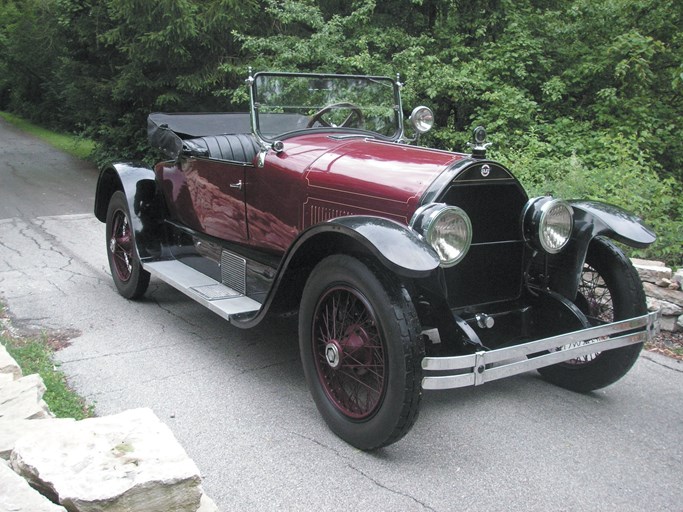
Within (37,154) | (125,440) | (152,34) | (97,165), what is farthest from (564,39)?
(37,154)

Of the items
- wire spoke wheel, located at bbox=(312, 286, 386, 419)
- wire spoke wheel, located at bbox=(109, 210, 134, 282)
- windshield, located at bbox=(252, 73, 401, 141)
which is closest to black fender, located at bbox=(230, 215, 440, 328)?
wire spoke wheel, located at bbox=(312, 286, 386, 419)

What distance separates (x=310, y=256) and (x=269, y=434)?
3.22ft

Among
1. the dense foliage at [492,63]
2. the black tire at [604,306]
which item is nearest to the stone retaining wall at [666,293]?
the black tire at [604,306]

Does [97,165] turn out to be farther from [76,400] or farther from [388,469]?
[388,469]

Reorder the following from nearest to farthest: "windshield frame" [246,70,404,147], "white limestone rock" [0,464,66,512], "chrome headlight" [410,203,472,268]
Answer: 1. "white limestone rock" [0,464,66,512]
2. "chrome headlight" [410,203,472,268]
3. "windshield frame" [246,70,404,147]

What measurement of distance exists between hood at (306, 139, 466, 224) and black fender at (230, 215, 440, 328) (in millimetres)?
296

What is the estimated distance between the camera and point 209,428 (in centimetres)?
334

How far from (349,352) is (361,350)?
0.22ft

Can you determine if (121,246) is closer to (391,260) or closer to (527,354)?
(391,260)

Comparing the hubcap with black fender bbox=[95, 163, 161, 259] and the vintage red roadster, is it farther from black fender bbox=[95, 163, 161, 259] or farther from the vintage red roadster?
black fender bbox=[95, 163, 161, 259]

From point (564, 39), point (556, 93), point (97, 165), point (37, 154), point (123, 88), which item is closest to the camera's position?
point (556, 93)

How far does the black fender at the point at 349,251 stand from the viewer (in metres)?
2.75

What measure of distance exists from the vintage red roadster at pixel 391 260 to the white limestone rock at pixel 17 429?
1282 millimetres

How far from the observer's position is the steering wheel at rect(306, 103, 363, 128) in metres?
4.58
